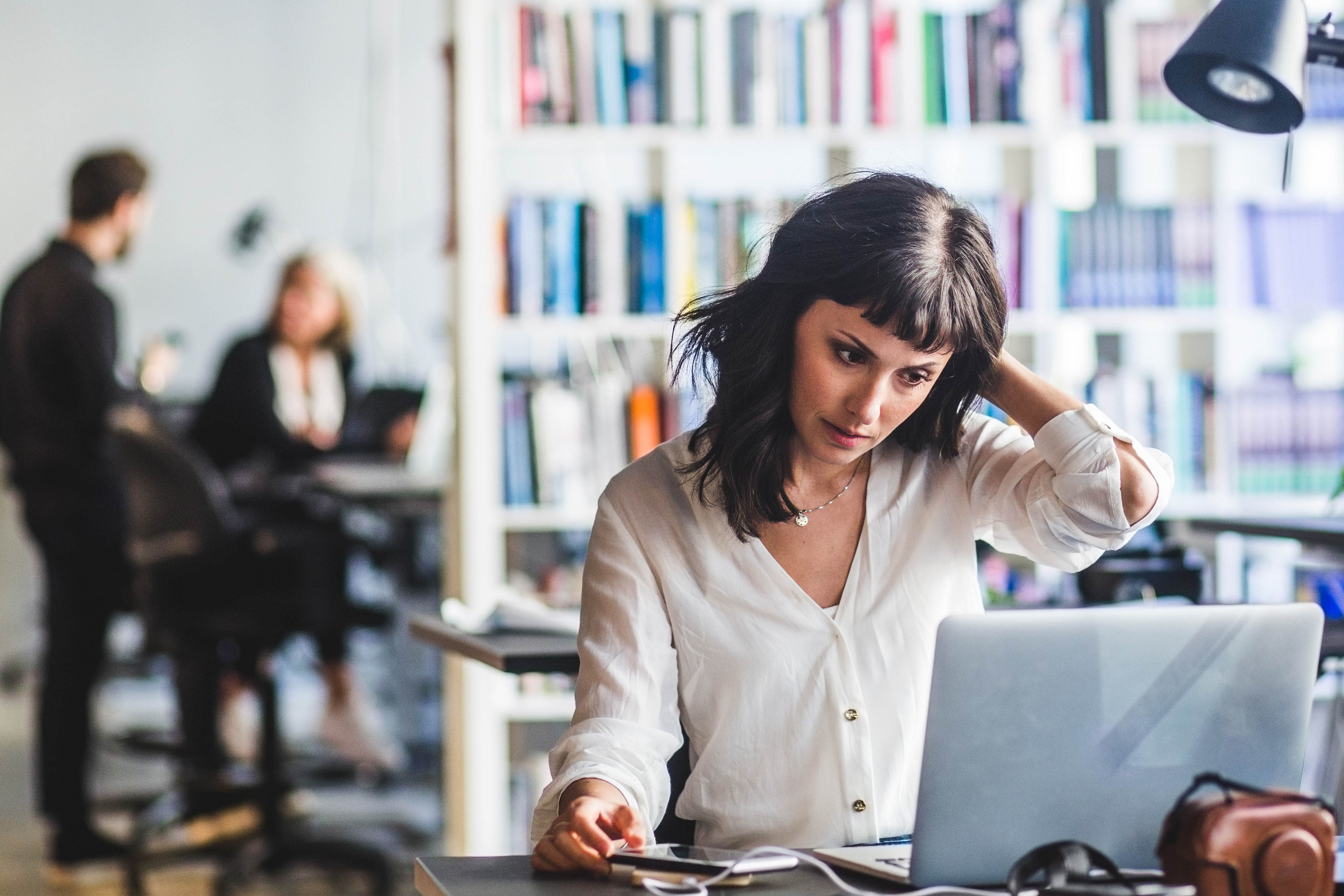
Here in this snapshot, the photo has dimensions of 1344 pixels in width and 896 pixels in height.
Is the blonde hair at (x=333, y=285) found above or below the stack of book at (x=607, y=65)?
below

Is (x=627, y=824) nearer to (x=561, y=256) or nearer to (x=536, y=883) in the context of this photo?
(x=536, y=883)

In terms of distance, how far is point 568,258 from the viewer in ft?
10.1

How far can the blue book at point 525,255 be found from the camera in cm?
308

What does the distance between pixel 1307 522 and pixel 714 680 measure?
1.22 m

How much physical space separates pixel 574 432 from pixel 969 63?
116 centimetres

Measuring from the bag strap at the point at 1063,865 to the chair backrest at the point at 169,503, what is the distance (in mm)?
2493

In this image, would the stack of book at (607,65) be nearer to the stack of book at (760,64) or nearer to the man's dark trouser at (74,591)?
the stack of book at (760,64)

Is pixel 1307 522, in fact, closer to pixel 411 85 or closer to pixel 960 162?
pixel 960 162

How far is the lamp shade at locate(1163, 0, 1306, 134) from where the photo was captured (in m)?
1.53

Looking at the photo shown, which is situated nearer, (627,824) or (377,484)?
(627,824)

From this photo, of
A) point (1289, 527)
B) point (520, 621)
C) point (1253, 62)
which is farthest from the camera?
point (1289, 527)

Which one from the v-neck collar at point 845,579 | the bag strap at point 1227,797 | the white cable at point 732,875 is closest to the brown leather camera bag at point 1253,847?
the bag strap at point 1227,797

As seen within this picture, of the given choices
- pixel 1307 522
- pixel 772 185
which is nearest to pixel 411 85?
pixel 772 185

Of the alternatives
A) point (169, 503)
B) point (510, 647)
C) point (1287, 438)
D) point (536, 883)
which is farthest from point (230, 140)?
point (536, 883)
